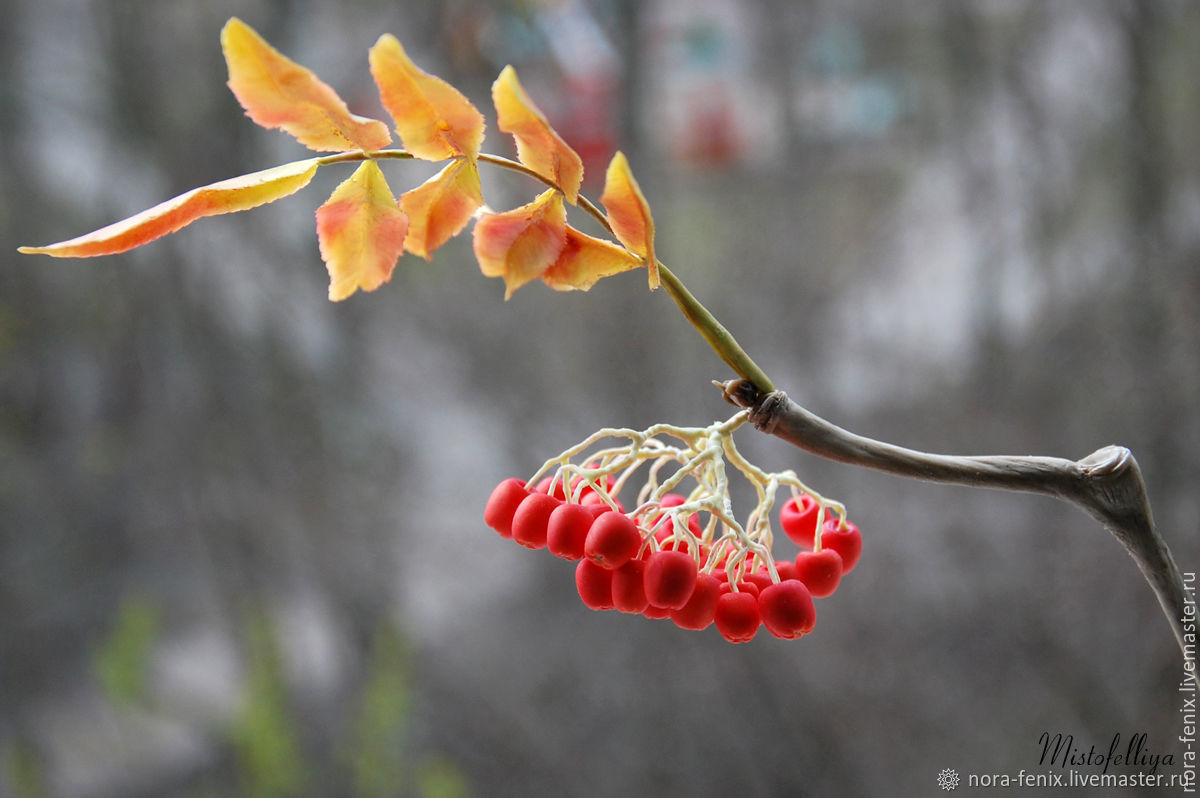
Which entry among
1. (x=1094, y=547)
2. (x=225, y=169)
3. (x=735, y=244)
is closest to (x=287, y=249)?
(x=225, y=169)

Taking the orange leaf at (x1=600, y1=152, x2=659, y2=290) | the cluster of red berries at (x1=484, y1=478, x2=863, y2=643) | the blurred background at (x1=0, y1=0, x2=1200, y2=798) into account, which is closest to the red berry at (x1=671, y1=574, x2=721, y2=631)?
the cluster of red berries at (x1=484, y1=478, x2=863, y2=643)

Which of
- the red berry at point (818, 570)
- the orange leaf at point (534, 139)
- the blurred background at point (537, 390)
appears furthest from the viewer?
the blurred background at point (537, 390)

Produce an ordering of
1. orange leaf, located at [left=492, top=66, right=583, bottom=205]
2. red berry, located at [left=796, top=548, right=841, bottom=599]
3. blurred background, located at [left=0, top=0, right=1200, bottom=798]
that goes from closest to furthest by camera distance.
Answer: orange leaf, located at [left=492, top=66, right=583, bottom=205], red berry, located at [left=796, top=548, right=841, bottom=599], blurred background, located at [left=0, top=0, right=1200, bottom=798]

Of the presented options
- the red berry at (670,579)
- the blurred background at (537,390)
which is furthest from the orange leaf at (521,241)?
the blurred background at (537,390)

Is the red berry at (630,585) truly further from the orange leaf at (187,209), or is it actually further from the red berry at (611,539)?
the orange leaf at (187,209)

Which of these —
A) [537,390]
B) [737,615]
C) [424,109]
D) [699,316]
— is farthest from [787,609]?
[537,390]

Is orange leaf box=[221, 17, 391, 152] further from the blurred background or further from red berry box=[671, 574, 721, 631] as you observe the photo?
the blurred background
